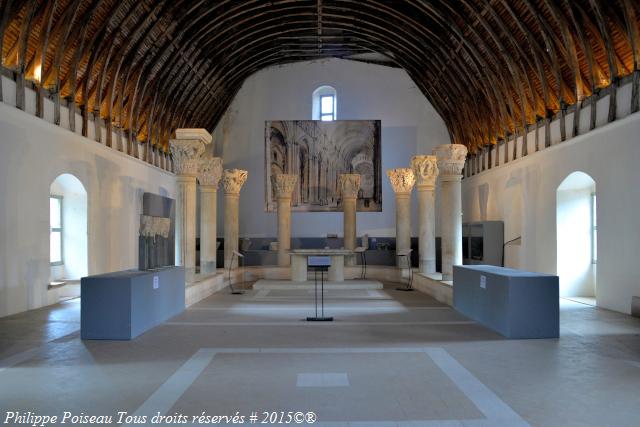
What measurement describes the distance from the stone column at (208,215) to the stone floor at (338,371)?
6718 millimetres

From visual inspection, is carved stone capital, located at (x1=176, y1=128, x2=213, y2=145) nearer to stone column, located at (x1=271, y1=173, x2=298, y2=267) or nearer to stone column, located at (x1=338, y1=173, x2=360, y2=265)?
stone column, located at (x1=271, y1=173, x2=298, y2=267)

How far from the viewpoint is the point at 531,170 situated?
651 inches

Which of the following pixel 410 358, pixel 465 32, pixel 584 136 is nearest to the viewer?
pixel 410 358

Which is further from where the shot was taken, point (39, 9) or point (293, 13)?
point (293, 13)

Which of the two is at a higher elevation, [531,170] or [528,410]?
[531,170]

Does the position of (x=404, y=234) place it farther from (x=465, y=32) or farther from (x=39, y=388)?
(x=39, y=388)

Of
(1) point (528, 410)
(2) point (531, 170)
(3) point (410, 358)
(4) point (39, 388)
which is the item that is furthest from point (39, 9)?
(2) point (531, 170)

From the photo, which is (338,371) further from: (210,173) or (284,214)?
(284,214)

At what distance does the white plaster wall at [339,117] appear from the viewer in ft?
86.0

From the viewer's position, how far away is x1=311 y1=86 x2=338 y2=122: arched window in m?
26.7

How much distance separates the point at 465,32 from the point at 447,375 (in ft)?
45.7

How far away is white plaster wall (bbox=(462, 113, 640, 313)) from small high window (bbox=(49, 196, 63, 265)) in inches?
522

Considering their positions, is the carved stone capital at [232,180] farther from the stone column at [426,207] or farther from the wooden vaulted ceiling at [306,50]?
the stone column at [426,207]

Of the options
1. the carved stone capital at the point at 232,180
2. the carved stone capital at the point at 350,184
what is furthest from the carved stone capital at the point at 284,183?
the carved stone capital at the point at 350,184
